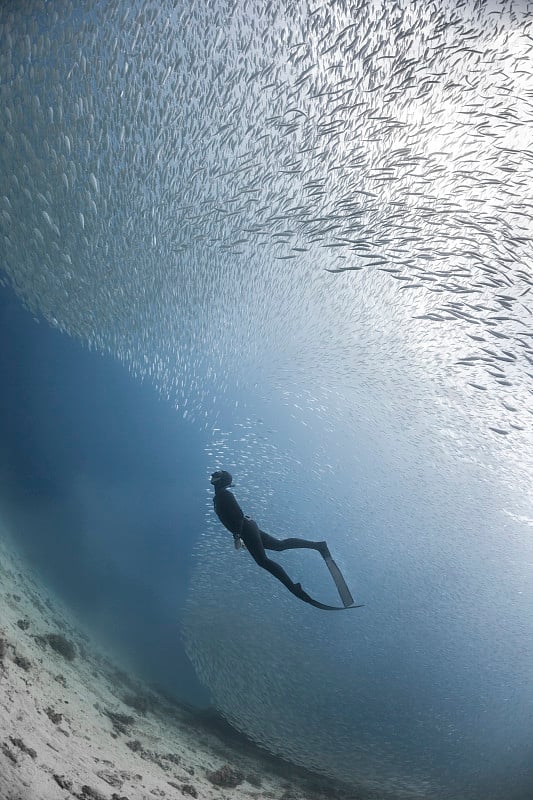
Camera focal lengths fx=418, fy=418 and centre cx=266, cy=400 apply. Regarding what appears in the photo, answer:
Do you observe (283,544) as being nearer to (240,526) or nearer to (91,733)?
(240,526)

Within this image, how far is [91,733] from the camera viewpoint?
4000 millimetres

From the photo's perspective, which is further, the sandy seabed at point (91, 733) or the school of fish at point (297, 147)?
the school of fish at point (297, 147)

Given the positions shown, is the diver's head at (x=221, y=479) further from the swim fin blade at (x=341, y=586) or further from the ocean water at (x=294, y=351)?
the ocean water at (x=294, y=351)

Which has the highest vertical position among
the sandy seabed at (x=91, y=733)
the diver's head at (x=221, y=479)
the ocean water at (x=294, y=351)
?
the ocean water at (x=294, y=351)

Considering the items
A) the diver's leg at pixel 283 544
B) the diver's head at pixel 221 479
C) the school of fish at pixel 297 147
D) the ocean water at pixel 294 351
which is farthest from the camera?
the diver's leg at pixel 283 544

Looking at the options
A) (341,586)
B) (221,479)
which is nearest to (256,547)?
(221,479)

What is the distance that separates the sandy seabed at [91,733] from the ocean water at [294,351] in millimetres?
826

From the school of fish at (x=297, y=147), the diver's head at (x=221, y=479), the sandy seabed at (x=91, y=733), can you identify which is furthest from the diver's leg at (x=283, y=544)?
the school of fish at (x=297, y=147)

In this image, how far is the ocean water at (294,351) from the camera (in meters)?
3.97

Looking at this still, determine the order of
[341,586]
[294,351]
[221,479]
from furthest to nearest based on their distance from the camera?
[294,351] → [341,586] → [221,479]

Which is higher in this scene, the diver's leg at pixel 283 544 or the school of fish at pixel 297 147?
the school of fish at pixel 297 147

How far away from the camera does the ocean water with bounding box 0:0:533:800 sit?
3.97m

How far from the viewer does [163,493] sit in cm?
1553

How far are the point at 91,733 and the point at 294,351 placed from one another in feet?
23.4
